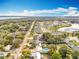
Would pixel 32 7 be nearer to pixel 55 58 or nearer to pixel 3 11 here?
pixel 3 11

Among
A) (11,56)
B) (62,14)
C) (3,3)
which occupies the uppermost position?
(3,3)

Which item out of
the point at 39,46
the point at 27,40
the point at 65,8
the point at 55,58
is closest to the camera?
the point at 55,58

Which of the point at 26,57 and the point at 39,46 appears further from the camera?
the point at 39,46

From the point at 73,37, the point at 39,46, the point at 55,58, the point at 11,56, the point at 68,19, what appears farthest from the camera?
the point at 68,19

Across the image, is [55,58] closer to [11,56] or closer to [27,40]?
[11,56]

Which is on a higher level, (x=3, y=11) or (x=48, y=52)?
(x=3, y=11)

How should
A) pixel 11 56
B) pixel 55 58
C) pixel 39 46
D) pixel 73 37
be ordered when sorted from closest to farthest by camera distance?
pixel 55 58 → pixel 11 56 → pixel 39 46 → pixel 73 37

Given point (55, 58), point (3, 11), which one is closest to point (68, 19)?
point (3, 11)

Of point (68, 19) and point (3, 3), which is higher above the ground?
point (3, 3)

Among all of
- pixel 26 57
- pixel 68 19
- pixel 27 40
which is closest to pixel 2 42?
pixel 27 40
